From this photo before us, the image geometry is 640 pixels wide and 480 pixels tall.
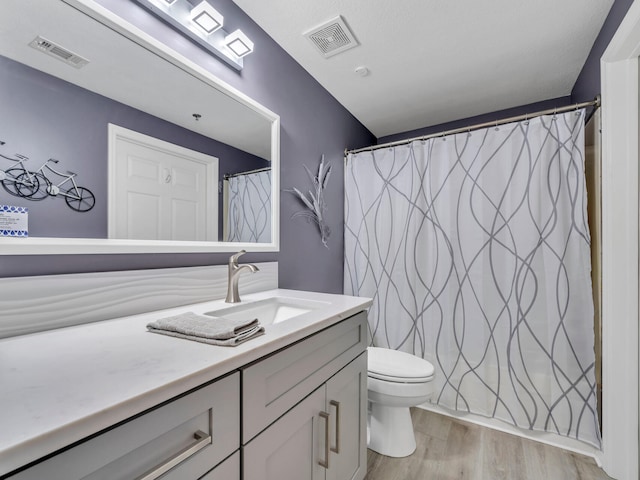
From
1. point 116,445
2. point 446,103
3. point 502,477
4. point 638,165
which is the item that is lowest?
point 502,477

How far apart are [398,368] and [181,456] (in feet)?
4.33

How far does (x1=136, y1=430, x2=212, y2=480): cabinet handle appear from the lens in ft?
1.72

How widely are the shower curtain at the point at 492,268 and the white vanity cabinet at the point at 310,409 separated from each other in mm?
934

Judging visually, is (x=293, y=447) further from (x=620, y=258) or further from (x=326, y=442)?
(x=620, y=258)

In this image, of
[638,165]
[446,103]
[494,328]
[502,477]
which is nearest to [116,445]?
[502,477]

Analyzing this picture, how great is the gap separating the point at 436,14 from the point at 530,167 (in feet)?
3.25

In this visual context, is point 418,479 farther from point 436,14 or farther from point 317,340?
point 436,14

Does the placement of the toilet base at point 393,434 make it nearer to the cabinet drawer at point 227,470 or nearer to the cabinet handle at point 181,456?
the cabinet drawer at point 227,470

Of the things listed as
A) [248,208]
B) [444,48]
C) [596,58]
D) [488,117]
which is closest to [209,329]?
[248,208]

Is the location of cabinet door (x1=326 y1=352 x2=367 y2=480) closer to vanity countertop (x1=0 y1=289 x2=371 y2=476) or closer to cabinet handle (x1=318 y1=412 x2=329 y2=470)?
cabinet handle (x1=318 y1=412 x2=329 y2=470)

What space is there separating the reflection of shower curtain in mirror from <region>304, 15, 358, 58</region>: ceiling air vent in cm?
78

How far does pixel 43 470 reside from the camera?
41 centimetres

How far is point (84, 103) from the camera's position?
93 centimetres

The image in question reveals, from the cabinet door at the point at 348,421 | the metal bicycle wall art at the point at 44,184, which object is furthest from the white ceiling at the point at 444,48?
the cabinet door at the point at 348,421
